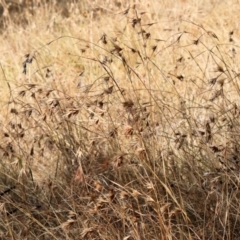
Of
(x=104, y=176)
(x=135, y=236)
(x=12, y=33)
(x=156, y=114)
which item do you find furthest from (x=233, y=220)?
(x=12, y=33)

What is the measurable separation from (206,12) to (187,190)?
2981 mm

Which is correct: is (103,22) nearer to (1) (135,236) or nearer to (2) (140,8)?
(2) (140,8)

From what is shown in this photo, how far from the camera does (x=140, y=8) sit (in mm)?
4938

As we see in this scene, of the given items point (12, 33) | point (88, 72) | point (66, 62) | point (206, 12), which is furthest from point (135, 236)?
point (12, 33)

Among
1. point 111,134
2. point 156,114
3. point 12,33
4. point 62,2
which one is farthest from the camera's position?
point 62,2

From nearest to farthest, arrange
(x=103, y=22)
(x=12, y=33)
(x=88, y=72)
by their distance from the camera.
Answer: (x=88, y=72) < (x=103, y=22) < (x=12, y=33)

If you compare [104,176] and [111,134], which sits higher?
[111,134]

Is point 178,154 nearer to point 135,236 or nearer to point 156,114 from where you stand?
point 156,114

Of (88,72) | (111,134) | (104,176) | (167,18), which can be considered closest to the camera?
(111,134)

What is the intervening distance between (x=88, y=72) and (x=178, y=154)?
187cm

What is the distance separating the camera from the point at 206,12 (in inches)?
201

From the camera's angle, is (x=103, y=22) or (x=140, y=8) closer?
(x=140, y=8)

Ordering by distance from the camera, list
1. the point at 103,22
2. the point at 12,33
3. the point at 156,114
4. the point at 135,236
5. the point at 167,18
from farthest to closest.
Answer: the point at 12,33 → the point at 103,22 → the point at 167,18 → the point at 156,114 → the point at 135,236

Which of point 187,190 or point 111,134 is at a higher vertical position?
point 111,134
